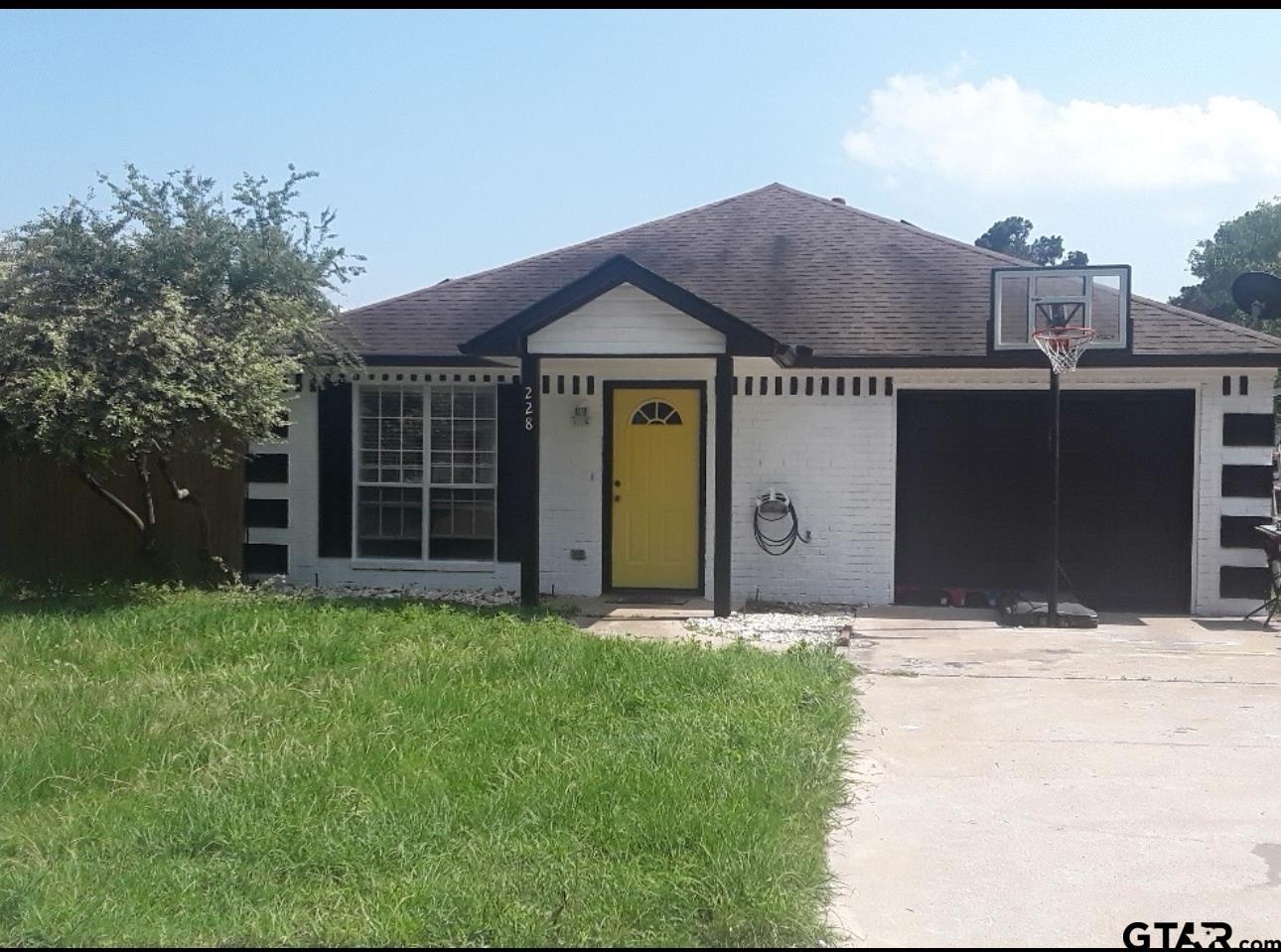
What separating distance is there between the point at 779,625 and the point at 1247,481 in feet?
16.3

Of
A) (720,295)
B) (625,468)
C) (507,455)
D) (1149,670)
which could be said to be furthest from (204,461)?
(1149,670)

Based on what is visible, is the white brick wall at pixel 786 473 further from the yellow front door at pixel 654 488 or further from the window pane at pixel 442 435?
the window pane at pixel 442 435

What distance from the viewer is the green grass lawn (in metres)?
4.48

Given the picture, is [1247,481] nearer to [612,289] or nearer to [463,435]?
[612,289]

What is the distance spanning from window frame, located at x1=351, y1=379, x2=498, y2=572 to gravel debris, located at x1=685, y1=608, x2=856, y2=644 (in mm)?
3054

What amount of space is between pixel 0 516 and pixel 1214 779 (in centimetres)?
1251

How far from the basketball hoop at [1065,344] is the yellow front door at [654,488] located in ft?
11.6

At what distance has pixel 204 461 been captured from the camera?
534 inches

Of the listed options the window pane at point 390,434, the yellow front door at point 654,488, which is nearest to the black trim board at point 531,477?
the yellow front door at point 654,488

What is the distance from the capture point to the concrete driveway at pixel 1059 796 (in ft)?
15.5

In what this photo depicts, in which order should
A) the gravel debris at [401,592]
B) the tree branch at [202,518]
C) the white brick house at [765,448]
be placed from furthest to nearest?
the tree branch at [202,518], the gravel debris at [401,592], the white brick house at [765,448]

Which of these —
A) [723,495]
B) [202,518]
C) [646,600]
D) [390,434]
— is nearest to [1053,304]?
[723,495]

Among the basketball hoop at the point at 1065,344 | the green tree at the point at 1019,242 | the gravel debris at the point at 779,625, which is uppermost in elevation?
the green tree at the point at 1019,242

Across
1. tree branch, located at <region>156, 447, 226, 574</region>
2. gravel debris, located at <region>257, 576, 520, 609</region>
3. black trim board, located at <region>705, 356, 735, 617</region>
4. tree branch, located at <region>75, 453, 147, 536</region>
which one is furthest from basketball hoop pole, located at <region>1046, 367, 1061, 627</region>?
→ tree branch, located at <region>75, 453, 147, 536</region>
